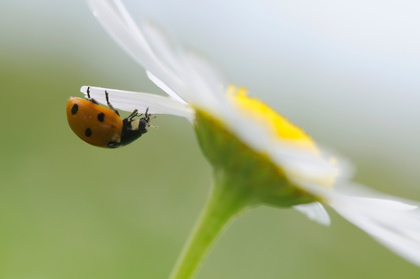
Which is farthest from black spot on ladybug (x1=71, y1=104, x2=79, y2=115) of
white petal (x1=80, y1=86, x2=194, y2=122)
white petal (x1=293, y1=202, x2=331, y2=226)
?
white petal (x1=293, y1=202, x2=331, y2=226)

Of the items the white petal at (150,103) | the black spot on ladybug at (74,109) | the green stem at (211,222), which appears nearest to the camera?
the green stem at (211,222)

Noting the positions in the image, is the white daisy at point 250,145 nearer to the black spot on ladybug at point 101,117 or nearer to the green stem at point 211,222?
the green stem at point 211,222

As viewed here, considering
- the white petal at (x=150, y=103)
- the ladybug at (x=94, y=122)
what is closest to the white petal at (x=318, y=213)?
the white petal at (x=150, y=103)

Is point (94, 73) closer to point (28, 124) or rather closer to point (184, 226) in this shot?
point (28, 124)

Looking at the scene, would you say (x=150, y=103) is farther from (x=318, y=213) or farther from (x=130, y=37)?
(x=318, y=213)

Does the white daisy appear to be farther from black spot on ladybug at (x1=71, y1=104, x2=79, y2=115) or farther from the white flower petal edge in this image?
black spot on ladybug at (x1=71, y1=104, x2=79, y2=115)

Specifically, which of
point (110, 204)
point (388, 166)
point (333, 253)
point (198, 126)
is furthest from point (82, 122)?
point (388, 166)
